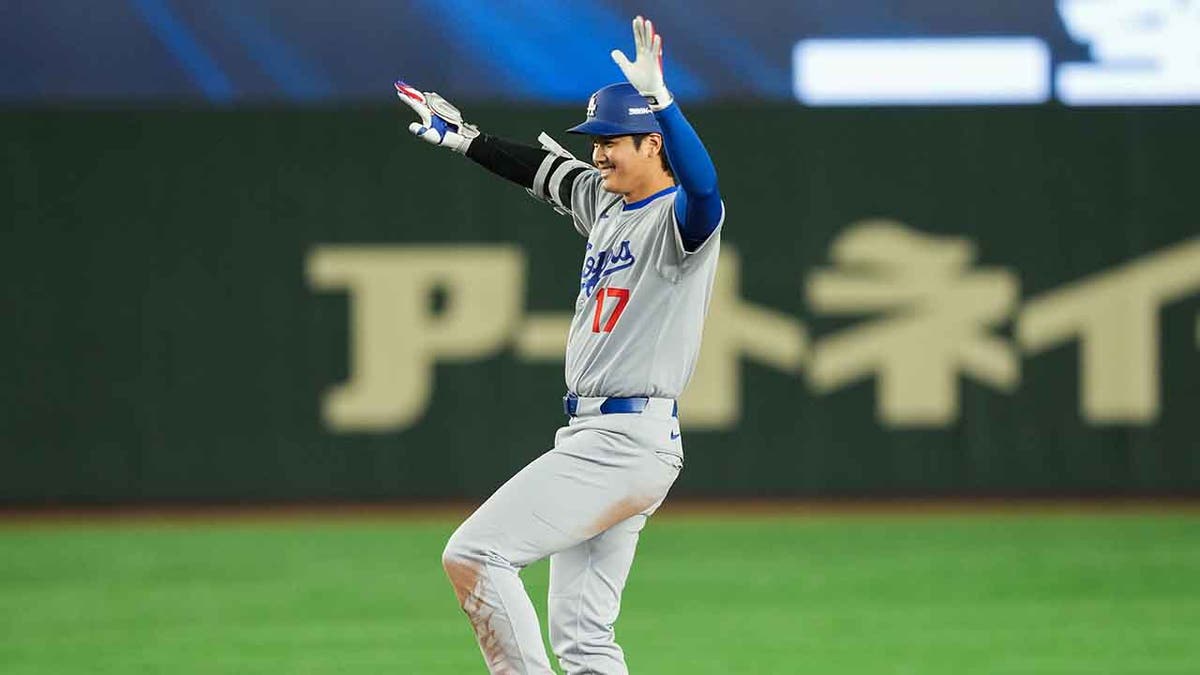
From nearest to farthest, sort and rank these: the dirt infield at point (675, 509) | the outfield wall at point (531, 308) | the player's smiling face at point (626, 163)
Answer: the player's smiling face at point (626, 163) → the dirt infield at point (675, 509) → the outfield wall at point (531, 308)

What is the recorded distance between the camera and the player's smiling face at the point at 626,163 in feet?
18.5

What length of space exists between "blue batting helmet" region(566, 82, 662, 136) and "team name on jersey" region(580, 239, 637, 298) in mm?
331

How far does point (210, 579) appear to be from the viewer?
32.9 feet

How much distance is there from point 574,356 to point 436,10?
871 centimetres

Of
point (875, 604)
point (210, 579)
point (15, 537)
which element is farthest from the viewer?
point (15, 537)

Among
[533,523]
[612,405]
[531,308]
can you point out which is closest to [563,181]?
[612,405]

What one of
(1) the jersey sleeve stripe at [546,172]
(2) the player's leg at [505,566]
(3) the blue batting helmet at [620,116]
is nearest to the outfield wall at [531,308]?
(1) the jersey sleeve stripe at [546,172]

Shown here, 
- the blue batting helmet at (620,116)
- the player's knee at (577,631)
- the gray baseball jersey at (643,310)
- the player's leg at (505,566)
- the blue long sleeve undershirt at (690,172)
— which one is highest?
the blue batting helmet at (620,116)

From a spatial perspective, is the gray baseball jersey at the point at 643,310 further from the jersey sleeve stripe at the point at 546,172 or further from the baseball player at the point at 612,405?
the jersey sleeve stripe at the point at 546,172

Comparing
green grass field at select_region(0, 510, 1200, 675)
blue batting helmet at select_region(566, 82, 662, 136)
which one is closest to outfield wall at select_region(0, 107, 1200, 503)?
green grass field at select_region(0, 510, 1200, 675)

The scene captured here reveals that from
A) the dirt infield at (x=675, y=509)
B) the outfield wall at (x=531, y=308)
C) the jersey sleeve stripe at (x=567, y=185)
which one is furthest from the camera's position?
the outfield wall at (x=531, y=308)

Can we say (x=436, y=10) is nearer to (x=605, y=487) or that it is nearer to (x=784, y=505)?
(x=784, y=505)

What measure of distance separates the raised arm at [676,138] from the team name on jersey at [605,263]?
0.33 meters

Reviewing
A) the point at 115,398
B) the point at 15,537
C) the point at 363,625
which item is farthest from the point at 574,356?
the point at 115,398
